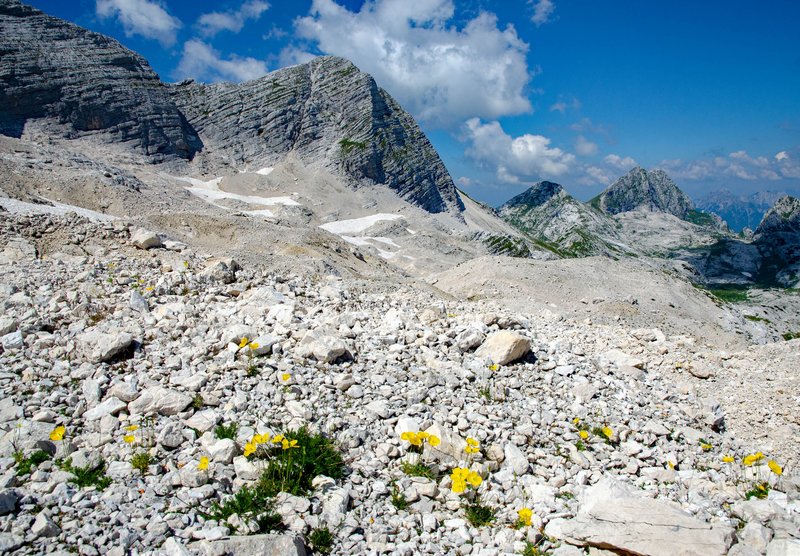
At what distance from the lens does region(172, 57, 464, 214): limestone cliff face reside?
316 ft

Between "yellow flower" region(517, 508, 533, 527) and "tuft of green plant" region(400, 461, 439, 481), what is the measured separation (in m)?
1.14

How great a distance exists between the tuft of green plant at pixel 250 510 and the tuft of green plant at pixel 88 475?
Result: 4.14ft

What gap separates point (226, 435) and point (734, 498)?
657 centimetres

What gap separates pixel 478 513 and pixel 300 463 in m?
2.17

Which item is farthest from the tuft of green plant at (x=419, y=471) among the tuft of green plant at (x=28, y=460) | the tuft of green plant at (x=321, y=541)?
the tuft of green plant at (x=28, y=460)

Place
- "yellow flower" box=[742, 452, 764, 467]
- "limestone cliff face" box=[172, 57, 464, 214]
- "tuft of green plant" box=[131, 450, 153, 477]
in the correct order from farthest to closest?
1. "limestone cliff face" box=[172, 57, 464, 214]
2. "yellow flower" box=[742, 452, 764, 467]
3. "tuft of green plant" box=[131, 450, 153, 477]

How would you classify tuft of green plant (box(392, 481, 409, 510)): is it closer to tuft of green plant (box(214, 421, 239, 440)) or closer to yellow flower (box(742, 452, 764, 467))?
tuft of green plant (box(214, 421, 239, 440))

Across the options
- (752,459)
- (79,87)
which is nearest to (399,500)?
(752,459)

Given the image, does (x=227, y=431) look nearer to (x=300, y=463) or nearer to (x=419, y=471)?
(x=300, y=463)

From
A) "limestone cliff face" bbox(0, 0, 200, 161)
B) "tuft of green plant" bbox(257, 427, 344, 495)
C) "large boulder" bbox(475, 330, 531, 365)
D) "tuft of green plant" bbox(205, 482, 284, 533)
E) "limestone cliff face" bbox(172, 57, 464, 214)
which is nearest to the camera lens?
"tuft of green plant" bbox(205, 482, 284, 533)

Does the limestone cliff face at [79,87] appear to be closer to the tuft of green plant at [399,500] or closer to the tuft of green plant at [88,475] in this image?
the tuft of green plant at [88,475]

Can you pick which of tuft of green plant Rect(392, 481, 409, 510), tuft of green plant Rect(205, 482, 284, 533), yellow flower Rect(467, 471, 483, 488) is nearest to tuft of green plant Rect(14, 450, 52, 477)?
tuft of green plant Rect(205, 482, 284, 533)

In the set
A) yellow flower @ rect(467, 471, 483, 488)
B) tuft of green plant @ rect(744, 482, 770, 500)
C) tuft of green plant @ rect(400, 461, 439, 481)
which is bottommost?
tuft of green plant @ rect(744, 482, 770, 500)

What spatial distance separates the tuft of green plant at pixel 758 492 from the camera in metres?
5.78
